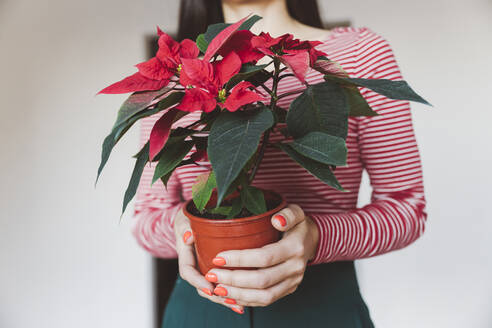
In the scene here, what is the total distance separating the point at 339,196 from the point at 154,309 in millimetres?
1504

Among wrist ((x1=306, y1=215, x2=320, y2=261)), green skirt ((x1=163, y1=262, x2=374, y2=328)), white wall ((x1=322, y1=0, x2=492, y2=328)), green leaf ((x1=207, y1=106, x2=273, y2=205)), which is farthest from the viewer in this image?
white wall ((x1=322, y1=0, x2=492, y2=328))

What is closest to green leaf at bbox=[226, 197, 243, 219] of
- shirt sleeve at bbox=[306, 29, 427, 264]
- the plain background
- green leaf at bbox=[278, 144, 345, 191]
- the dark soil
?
the dark soil

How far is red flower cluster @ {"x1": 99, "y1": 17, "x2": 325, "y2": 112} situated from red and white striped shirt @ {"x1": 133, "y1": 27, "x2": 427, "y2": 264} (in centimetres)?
29

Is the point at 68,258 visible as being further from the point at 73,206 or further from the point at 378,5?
the point at 378,5

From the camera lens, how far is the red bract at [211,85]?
322 millimetres

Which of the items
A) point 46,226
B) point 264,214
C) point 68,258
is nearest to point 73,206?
point 46,226

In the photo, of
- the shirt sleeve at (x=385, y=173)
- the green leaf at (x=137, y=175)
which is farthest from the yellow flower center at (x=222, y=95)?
the shirt sleeve at (x=385, y=173)

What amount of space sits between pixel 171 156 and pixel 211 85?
0.09 metres

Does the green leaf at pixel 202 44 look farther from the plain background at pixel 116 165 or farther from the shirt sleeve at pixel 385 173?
the plain background at pixel 116 165

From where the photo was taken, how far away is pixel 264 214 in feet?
1.31

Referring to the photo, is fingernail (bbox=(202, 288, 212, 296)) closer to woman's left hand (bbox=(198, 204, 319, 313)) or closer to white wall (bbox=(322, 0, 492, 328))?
woman's left hand (bbox=(198, 204, 319, 313))

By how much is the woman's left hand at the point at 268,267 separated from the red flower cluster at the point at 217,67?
168 millimetres

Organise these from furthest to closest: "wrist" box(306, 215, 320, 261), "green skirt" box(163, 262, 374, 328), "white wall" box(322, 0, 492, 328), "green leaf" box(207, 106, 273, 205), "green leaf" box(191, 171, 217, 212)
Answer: "white wall" box(322, 0, 492, 328)
"green skirt" box(163, 262, 374, 328)
"wrist" box(306, 215, 320, 261)
"green leaf" box(191, 171, 217, 212)
"green leaf" box(207, 106, 273, 205)

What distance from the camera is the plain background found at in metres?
1.55
